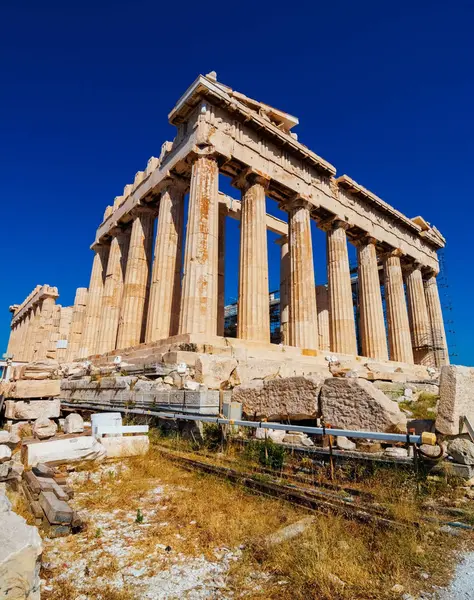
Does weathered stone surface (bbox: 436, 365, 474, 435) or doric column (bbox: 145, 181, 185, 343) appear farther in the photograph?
doric column (bbox: 145, 181, 185, 343)

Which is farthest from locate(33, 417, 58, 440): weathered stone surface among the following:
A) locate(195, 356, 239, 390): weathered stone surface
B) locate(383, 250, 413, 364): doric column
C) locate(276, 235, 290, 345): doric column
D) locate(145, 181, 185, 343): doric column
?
locate(383, 250, 413, 364): doric column

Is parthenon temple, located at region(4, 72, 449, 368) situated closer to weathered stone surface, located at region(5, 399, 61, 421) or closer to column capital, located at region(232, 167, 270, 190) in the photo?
column capital, located at region(232, 167, 270, 190)

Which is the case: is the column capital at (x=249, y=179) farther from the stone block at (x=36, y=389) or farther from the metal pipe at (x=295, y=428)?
the stone block at (x=36, y=389)

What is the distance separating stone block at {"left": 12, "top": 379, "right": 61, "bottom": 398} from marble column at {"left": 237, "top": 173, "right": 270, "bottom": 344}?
281 inches

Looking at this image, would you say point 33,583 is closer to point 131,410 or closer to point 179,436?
point 179,436

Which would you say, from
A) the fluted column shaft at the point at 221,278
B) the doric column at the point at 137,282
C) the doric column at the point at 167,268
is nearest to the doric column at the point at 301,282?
the fluted column shaft at the point at 221,278

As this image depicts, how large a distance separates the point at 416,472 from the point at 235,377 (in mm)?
6137

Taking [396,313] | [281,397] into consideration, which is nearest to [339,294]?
[396,313]

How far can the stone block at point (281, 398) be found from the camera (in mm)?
5879

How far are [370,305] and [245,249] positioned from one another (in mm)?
9489

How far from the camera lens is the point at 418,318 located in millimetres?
25297

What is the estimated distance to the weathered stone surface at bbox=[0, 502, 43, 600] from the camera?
6.26 ft

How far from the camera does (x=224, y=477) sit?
4523 mm

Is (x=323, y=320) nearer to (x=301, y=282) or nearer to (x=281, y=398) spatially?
(x=301, y=282)
